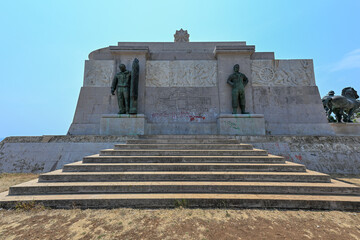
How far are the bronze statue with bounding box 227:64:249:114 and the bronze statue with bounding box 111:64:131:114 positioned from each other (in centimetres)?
582

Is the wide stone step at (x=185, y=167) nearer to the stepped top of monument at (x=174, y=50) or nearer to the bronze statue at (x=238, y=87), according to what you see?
the bronze statue at (x=238, y=87)

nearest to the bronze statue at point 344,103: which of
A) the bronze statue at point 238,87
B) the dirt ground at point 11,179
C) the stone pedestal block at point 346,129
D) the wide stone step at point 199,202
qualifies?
the stone pedestal block at point 346,129

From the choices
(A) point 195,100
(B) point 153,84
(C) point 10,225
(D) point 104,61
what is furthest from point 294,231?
(D) point 104,61

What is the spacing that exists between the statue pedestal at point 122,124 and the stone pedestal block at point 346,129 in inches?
454

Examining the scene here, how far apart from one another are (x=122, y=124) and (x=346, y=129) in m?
13.2

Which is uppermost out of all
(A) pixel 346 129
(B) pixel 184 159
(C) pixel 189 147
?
(A) pixel 346 129

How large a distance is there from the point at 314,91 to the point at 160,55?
952cm

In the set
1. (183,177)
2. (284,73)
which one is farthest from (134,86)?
(284,73)

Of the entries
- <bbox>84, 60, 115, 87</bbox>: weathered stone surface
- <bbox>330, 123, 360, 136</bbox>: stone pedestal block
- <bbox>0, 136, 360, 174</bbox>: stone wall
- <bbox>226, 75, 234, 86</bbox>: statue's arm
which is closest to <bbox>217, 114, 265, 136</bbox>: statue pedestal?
<bbox>0, 136, 360, 174</bbox>: stone wall

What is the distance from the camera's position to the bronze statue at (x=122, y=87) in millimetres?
8625

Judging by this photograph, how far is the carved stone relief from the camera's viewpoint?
9453 millimetres

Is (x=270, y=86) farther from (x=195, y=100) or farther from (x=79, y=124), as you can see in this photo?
(x=79, y=124)

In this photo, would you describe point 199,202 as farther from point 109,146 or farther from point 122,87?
point 122,87

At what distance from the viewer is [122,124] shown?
8156 millimetres
